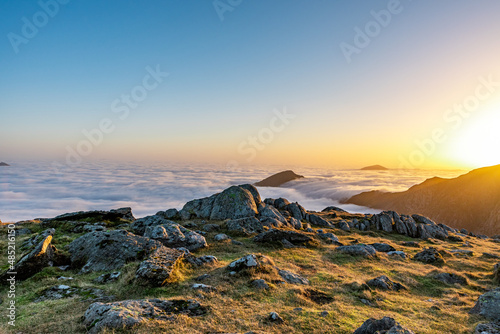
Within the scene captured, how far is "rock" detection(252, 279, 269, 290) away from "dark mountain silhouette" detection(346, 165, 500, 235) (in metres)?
167

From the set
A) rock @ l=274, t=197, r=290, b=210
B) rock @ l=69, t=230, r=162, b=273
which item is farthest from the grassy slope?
rock @ l=274, t=197, r=290, b=210

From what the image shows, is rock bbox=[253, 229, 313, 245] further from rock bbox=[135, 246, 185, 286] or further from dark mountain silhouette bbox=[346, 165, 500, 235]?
dark mountain silhouette bbox=[346, 165, 500, 235]

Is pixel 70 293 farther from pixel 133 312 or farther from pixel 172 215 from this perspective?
pixel 172 215

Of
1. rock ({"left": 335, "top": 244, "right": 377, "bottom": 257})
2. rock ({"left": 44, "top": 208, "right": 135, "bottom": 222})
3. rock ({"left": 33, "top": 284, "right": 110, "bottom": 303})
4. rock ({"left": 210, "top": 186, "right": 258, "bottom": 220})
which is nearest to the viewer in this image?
rock ({"left": 33, "top": 284, "right": 110, "bottom": 303})

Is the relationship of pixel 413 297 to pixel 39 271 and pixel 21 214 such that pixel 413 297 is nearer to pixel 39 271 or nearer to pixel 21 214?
pixel 39 271

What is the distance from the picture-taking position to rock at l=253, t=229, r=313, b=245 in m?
31.5

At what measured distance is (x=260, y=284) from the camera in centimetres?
1625

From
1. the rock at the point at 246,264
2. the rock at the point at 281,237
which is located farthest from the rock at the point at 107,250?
the rock at the point at 281,237

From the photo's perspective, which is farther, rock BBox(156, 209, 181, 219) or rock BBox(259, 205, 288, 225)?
rock BBox(259, 205, 288, 225)

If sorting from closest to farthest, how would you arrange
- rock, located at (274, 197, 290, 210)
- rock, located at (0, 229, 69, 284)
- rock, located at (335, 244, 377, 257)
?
rock, located at (0, 229, 69, 284) < rock, located at (335, 244, 377, 257) < rock, located at (274, 197, 290, 210)

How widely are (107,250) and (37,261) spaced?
196 inches

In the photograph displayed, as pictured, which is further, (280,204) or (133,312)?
(280,204)

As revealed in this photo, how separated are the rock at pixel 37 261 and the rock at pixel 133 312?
477 inches

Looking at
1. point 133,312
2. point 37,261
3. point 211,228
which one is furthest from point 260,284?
point 211,228
